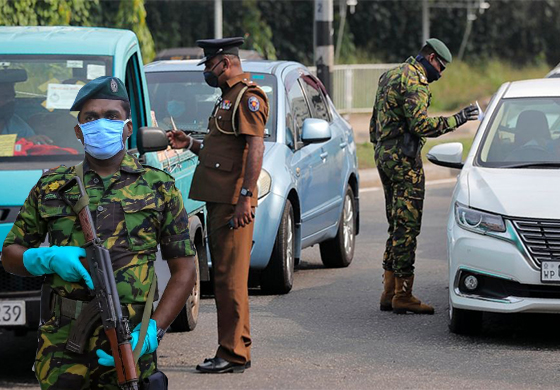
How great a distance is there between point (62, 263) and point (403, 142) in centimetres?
501

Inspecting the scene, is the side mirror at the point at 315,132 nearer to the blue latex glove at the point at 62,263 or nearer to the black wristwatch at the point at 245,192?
the black wristwatch at the point at 245,192

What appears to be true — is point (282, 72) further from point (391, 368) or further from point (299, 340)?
point (391, 368)

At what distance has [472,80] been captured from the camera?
3522 cm

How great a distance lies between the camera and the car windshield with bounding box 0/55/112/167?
716 cm

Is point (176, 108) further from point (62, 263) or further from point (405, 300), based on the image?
point (62, 263)

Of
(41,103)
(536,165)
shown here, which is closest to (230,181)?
(41,103)

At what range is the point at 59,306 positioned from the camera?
410 cm

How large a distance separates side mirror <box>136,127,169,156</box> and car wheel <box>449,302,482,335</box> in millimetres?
2434

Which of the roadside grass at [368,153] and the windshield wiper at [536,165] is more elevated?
the windshield wiper at [536,165]

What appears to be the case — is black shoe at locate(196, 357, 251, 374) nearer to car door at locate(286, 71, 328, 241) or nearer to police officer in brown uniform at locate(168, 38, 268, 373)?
police officer in brown uniform at locate(168, 38, 268, 373)

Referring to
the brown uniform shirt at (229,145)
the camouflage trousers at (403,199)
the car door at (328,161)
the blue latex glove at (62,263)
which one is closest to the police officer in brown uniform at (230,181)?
the brown uniform shirt at (229,145)

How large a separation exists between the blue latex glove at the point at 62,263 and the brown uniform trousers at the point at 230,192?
9.65ft

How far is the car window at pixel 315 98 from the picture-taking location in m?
10.7

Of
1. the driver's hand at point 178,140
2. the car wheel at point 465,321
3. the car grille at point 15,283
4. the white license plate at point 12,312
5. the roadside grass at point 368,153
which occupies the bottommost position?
the roadside grass at point 368,153
